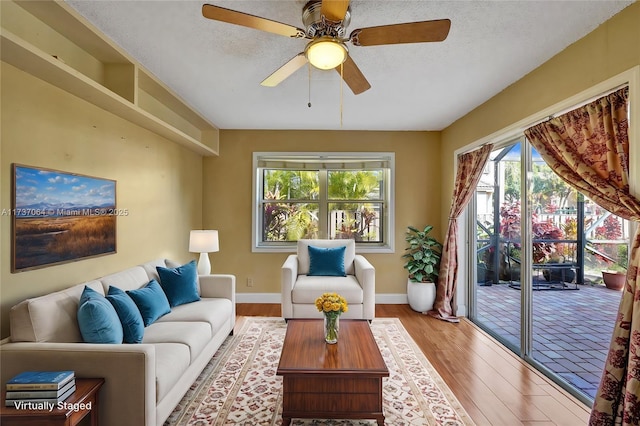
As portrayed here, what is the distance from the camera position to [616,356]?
1.82 m

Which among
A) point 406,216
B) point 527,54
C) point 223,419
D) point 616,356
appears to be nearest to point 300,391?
point 223,419

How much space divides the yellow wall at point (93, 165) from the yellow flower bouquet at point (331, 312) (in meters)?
1.92

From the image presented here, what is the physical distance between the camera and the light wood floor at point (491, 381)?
7.07 ft

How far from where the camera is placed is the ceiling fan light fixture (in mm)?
1697

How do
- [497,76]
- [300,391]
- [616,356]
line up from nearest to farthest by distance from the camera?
[616,356]
[300,391]
[497,76]

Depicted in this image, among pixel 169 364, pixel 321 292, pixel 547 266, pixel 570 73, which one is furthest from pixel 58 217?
pixel 547 266

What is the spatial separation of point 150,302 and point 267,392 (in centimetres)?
118

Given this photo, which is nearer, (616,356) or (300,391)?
(616,356)

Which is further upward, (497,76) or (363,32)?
(497,76)

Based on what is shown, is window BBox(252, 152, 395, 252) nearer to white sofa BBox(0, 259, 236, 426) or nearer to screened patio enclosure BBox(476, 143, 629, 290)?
screened patio enclosure BBox(476, 143, 629, 290)

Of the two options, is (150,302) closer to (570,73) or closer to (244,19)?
(244,19)

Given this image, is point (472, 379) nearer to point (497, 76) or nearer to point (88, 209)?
point (497, 76)

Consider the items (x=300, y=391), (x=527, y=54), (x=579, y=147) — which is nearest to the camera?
(x=300, y=391)

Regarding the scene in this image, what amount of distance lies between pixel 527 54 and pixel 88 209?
3.68 metres
